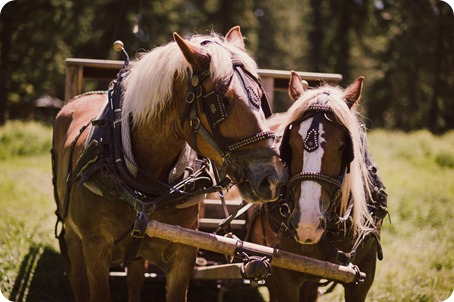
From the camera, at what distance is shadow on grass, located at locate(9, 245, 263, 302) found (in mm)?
4594

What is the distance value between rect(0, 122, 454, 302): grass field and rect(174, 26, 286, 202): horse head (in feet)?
8.87

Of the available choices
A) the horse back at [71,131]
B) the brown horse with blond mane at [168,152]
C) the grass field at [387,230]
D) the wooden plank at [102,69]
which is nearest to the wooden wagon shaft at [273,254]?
the brown horse with blond mane at [168,152]

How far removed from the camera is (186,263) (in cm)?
319

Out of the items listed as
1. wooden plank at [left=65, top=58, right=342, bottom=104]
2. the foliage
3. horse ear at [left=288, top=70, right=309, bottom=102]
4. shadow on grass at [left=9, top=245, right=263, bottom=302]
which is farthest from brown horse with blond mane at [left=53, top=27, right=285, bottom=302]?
the foliage

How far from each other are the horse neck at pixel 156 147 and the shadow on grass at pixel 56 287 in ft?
5.38

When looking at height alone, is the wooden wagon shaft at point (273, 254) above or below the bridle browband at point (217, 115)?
below

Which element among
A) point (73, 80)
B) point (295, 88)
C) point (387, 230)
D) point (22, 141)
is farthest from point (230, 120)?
point (22, 141)

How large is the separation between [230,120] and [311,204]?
608 mm

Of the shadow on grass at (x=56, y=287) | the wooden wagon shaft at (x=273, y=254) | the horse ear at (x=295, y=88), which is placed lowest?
the shadow on grass at (x=56, y=287)

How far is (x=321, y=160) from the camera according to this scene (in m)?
2.76

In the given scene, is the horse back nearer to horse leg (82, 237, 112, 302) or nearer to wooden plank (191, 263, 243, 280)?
horse leg (82, 237, 112, 302)

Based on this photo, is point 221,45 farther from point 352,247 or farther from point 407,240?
point 407,240

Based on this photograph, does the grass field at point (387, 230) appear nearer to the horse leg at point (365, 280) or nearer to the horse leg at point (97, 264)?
the horse leg at point (365, 280)

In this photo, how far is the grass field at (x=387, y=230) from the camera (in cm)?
479
